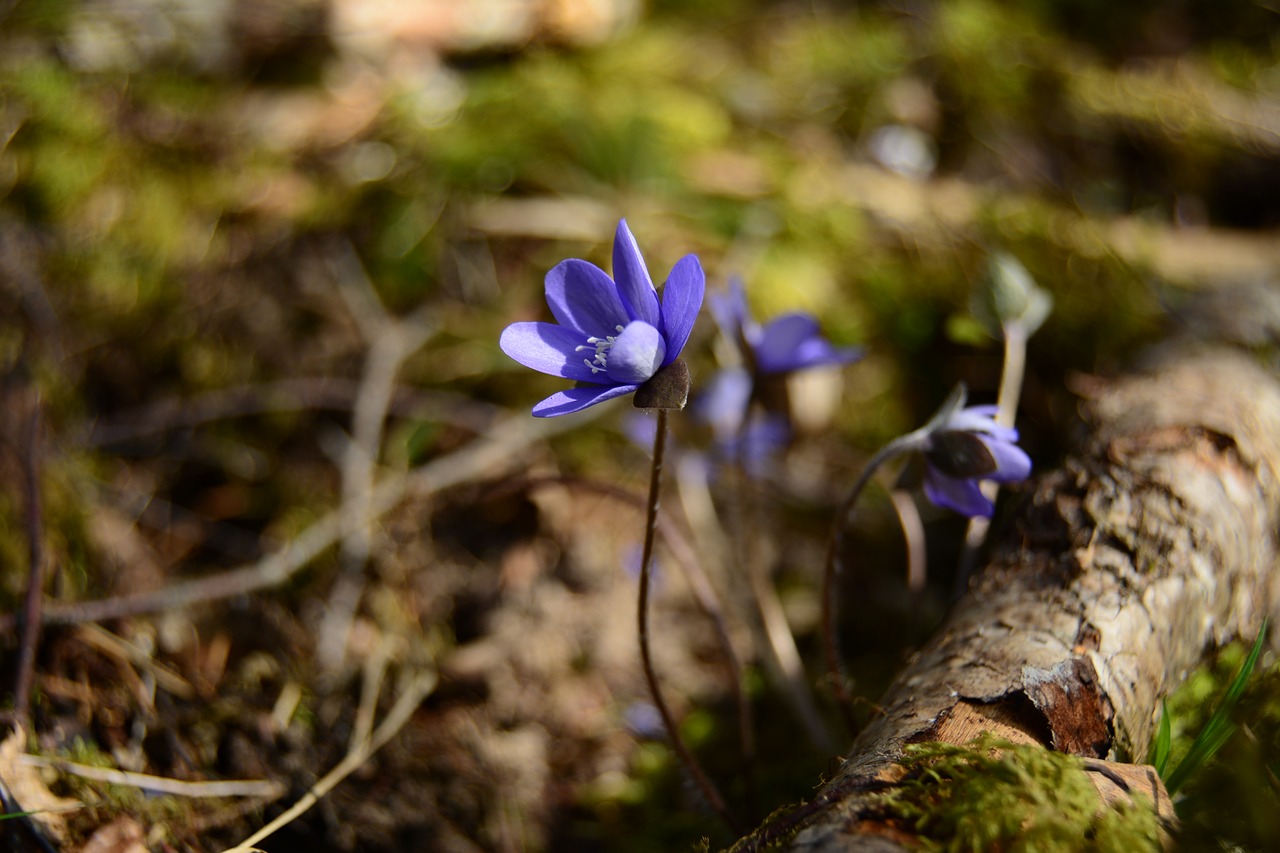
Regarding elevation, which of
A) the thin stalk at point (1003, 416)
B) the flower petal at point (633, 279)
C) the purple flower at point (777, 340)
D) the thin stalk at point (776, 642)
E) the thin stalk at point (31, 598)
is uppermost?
the flower petal at point (633, 279)

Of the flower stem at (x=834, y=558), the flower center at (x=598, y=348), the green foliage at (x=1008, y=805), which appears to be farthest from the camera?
the flower stem at (x=834, y=558)

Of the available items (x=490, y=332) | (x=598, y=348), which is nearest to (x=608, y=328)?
(x=598, y=348)

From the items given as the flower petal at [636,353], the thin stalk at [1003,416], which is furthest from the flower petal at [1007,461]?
the flower petal at [636,353]

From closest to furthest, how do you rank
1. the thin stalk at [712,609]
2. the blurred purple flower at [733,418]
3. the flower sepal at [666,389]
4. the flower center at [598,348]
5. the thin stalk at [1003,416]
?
the flower sepal at [666,389]
the flower center at [598,348]
the thin stalk at [712,609]
the thin stalk at [1003,416]
the blurred purple flower at [733,418]

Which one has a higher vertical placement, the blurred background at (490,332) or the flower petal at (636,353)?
the flower petal at (636,353)

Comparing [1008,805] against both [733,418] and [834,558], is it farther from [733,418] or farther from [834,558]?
[733,418]

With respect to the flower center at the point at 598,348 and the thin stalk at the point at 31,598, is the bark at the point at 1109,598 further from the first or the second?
the thin stalk at the point at 31,598
